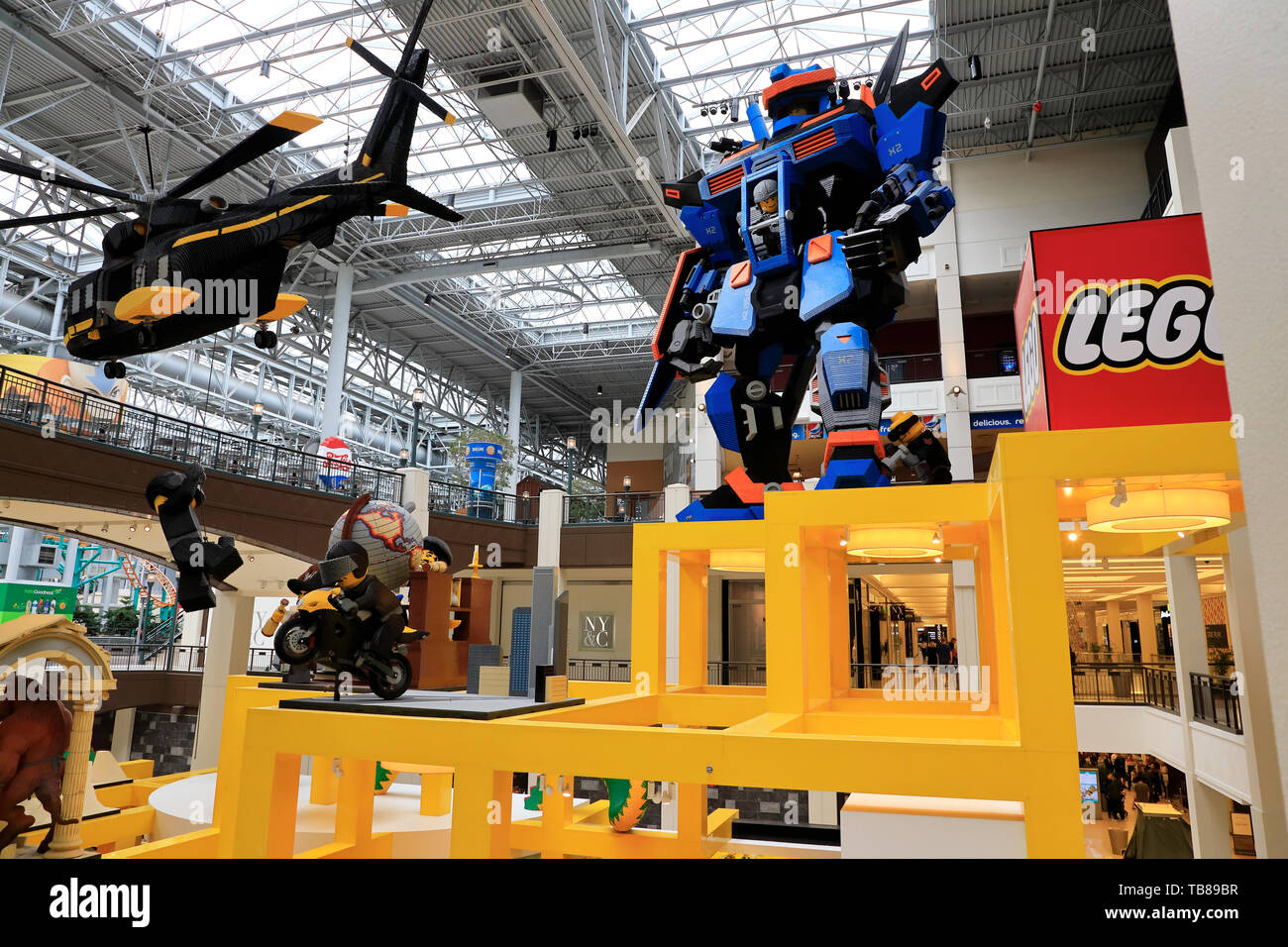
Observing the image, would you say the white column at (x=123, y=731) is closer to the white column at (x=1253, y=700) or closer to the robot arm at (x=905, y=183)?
the robot arm at (x=905, y=183)

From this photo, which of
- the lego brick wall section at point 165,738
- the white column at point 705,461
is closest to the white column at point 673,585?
the white column at point 705,461

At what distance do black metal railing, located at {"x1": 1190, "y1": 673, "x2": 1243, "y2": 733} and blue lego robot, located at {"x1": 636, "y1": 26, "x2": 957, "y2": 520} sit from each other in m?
7.43

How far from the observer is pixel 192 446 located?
16.6 m

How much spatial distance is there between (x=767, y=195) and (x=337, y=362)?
17540 mm

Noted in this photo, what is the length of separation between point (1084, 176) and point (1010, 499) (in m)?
20.6

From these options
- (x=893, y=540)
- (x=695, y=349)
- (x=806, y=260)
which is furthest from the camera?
(x=695, y=349)

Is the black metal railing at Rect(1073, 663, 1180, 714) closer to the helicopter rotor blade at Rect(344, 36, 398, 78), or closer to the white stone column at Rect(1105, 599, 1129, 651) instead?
the white stone column at Rect(1105, 599, 1129, 651)

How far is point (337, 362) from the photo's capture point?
68.6 ft

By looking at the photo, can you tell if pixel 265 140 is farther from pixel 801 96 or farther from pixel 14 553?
pixel 14 553

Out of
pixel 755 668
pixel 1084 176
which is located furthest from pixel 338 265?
pixel 1084 176

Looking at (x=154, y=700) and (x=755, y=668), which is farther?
(x=154, y=700)

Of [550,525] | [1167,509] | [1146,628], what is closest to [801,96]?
[1167,509]

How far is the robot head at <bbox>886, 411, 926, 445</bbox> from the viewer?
5.37 metres
